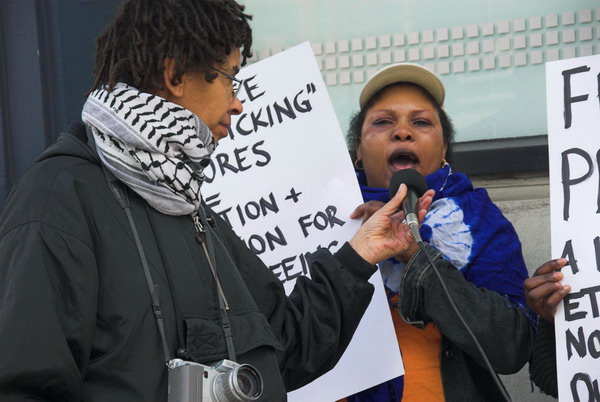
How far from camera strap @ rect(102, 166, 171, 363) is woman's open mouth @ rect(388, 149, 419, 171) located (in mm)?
1394

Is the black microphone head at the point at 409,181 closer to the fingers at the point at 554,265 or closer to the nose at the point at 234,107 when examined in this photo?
the fingers at the point at 554,265

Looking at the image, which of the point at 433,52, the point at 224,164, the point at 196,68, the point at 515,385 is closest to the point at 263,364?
the point at 196,68

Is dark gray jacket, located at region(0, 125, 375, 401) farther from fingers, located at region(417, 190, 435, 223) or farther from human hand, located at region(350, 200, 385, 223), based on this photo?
human hand, located at region(350, 200, 385, 223)

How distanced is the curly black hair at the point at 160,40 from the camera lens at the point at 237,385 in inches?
29.4

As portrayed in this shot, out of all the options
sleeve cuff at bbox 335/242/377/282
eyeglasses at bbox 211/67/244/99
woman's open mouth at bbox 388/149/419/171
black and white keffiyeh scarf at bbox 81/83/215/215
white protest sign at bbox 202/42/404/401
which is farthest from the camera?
woman's open mouth at bbox 388/149/419/171

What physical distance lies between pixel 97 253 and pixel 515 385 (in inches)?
111

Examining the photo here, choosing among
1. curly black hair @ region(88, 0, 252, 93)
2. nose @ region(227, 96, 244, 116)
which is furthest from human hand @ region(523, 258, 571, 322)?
curly black hair @ region(88, 0, 252, 93)

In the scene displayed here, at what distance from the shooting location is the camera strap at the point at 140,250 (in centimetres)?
221

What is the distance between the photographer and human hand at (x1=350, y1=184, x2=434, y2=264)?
3.02 meters

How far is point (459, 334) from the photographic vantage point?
10.2ft

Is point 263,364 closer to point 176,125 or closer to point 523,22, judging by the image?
point 176,125

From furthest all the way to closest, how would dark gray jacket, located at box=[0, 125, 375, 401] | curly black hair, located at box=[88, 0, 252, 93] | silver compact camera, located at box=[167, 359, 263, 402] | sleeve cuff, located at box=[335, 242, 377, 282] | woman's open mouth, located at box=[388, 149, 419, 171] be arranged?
woman's open mouth, located at box=[388, 149, 419, 171] → sleeve cuff, located at box=[335, 242, 377, 282] → curly black hair, located at box=[88, 0, 252, 93] → silver compact camera, located at box=[167, 359, 263, 402] → dark gray jacket, located at box=[0, 125, 375, 401]

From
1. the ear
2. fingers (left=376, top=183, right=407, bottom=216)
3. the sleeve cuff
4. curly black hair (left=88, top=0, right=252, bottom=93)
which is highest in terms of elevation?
curly black hair (left=88, top=0, right=252, bottom=93)

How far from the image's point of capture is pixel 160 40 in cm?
246
